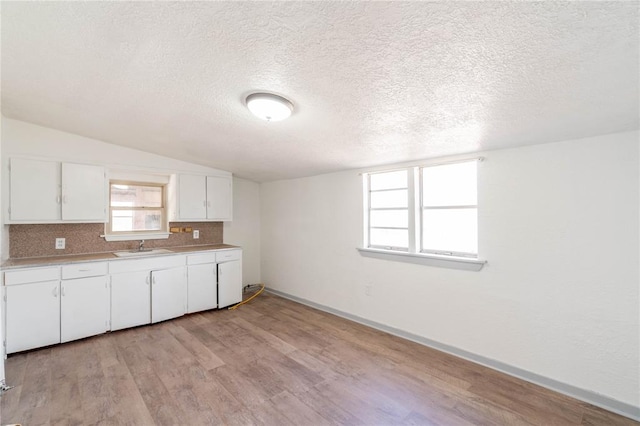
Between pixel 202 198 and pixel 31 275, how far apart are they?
6.90ft

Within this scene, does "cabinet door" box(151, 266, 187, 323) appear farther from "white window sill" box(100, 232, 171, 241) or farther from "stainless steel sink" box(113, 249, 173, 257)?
"white window sill" box(100, 232, 171, 241)

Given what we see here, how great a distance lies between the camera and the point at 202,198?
4445mm

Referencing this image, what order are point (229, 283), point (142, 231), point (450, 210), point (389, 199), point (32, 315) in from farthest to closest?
point (229, 283)
point (142, 231)
point (389, 199)
point (450, 210)
point (32, 315)

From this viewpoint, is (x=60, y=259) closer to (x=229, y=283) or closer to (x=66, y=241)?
(x=66, y=241)

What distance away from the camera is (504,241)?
2590mm

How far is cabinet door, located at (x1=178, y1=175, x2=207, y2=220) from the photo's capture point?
13.9 ft

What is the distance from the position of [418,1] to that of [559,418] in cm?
277

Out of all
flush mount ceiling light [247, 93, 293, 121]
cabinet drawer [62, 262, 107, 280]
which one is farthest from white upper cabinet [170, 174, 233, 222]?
flush mount ceiling light [247, 93, 293, 121]

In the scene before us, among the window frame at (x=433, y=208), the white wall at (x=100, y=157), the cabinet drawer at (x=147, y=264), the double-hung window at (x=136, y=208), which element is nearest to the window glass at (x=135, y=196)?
the double-hung window at (x=136, y=208)

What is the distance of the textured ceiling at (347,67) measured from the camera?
1.25 meters

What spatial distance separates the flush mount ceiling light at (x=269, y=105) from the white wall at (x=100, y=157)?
264 centimetres

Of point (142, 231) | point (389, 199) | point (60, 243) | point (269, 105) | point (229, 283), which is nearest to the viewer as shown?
point (269, 105)

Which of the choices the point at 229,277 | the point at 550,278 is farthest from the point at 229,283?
the point at 550,278

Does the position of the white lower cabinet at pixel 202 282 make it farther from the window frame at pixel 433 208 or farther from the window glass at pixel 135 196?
the window frame at pixel 433 208
